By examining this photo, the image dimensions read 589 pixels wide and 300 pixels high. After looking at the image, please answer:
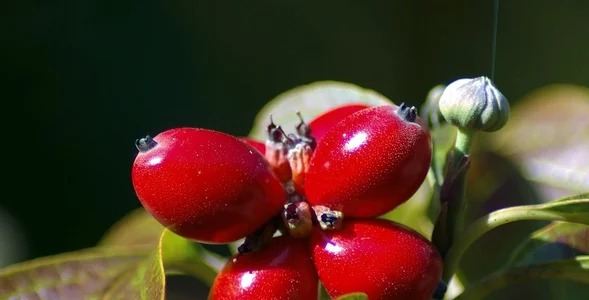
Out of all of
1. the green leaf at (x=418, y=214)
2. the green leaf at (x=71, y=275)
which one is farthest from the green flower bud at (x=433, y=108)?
the green leaf at (x=71, y=275)

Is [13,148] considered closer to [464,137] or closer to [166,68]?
[166,68]

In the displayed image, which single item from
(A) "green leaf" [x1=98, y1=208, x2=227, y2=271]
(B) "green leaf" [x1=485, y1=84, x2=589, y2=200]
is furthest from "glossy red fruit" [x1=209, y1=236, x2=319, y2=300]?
(B) "green leaf" [x1=485, y1=84, x2=589, y2=200]

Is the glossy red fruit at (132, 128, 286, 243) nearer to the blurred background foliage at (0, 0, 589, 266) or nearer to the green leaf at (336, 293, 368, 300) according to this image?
the green leaf at (336, 293, 368, 300)

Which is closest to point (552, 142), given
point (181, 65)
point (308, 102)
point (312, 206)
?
point (308, 102)

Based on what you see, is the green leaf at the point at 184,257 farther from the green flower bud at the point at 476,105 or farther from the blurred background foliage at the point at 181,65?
the blurred background foliage at the point at 181,65

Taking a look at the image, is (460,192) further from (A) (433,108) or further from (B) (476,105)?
(A) (433,108)

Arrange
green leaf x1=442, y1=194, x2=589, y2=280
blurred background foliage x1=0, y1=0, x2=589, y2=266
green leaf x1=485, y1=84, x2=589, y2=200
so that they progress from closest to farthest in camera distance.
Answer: green leaf x1=442, y1=194, x2=589, y2=280, green leaf x1=485, y1=84, x2=589, y2=200, blurred background foliage x1=0, y1=0, x2=589, y2=266
